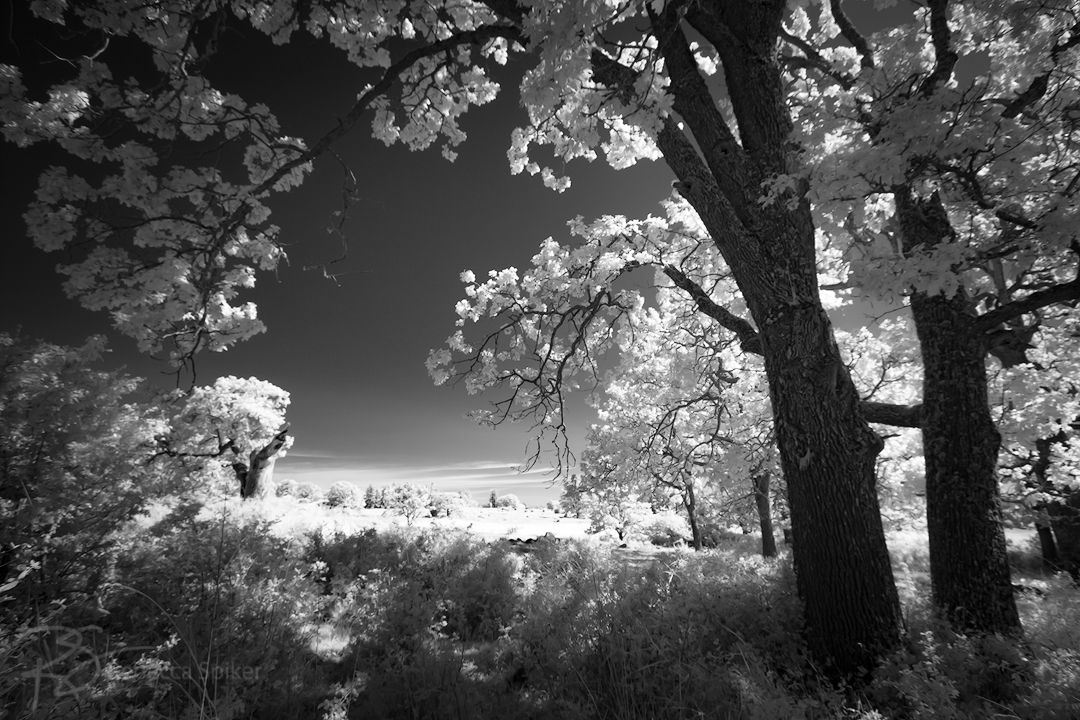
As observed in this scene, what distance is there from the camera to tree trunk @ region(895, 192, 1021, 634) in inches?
190

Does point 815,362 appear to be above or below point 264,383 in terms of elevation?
below

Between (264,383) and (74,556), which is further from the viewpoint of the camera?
(264,383)

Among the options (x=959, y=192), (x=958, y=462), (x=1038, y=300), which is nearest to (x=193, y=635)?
(x=958, y=462)

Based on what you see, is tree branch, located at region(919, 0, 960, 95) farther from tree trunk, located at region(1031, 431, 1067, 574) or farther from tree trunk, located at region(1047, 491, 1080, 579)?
tree trunk, located at region(1047, 491, 1080, 579)

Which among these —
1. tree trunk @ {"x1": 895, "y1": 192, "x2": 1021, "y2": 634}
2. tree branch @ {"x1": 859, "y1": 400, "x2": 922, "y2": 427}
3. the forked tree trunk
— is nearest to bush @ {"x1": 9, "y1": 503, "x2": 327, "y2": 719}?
tree trunk @ {"x1": 895, "y1": 192, "x2": 1021, "y2": 634}

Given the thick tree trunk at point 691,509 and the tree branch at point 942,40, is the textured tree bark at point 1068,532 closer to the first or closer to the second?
the thick tree trunk at point 691,509

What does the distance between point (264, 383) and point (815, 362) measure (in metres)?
Answer: 22.9

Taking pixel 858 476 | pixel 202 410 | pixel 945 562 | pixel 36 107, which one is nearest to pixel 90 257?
pixel 36 107

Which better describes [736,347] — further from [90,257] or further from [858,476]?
[90,257]

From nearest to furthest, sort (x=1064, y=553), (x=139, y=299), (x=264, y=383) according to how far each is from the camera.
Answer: (x=139, y=299), (x=1064, y=553), (x=264, y=383)

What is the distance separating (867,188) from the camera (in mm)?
3697

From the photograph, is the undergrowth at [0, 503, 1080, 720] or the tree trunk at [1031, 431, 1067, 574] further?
the tree trunk at [1031, 431, 1067, 574]

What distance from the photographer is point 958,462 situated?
5.19 m

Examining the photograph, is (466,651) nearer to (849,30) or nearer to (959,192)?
(959,192)
